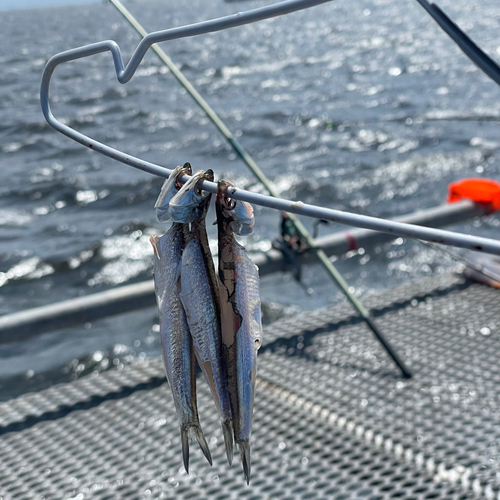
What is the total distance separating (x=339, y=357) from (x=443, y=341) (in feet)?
1.98

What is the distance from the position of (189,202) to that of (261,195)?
0.17 m

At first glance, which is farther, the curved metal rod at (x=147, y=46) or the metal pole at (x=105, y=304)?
the metal pole at (x=105, y=304)

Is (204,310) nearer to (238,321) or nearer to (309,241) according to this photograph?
(238,321)

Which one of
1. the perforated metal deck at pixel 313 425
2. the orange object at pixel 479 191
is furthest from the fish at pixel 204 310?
the orange object at pixel 479 191

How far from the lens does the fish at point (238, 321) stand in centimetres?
129

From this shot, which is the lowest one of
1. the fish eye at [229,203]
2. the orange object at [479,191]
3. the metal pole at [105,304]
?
the orange object at [479,191]

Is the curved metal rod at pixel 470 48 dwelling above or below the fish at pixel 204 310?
above

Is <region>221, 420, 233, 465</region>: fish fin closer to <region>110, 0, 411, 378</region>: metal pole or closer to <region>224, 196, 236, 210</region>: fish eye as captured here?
<region>224, 196, 236, 210</region>: fish eye

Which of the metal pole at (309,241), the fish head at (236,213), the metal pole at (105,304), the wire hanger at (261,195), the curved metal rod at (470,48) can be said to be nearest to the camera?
the wire hanger at (261,195)

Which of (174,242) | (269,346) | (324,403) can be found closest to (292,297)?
(269,346)

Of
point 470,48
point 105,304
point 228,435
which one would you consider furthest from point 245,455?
point 105,304

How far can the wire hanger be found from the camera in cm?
103

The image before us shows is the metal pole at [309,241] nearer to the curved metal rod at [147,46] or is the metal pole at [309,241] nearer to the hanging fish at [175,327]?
the curved metal rod at [147,46]

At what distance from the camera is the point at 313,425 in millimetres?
2830
